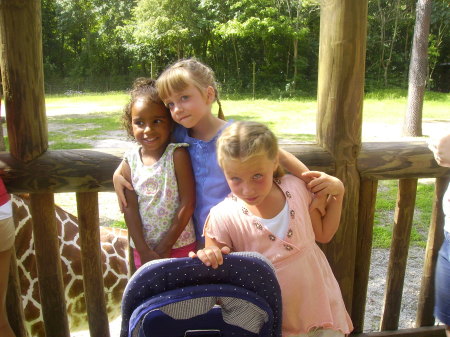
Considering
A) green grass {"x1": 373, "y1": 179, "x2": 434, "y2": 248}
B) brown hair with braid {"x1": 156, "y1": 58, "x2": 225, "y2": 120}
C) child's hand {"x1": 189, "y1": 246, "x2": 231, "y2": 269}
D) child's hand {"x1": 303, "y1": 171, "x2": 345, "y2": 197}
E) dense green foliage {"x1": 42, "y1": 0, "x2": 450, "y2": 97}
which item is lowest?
green grass {"x1": 373, "y1": 179, "x2": 434, "y2": 248}

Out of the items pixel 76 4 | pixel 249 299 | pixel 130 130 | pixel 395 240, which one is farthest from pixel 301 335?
pixel 76 4

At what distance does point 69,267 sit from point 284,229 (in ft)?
6.27

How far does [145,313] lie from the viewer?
146 centimetres

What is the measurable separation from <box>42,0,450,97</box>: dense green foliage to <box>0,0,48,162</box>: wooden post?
19.7 m

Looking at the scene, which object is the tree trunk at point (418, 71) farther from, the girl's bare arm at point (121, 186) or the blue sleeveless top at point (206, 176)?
the girl's bare arm at point (121, 186)

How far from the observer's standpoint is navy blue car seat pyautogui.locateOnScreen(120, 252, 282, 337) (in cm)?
146

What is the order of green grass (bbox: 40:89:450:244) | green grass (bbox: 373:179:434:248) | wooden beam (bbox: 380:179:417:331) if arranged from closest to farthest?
wooden beam (bbox: 380:179:417:331) → green grass (bbox: 373:179:434:248) → green grass (bbox: 40:89:450:244)

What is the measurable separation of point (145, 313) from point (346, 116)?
1251 millimetres

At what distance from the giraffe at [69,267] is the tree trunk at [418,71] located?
29.8 ft

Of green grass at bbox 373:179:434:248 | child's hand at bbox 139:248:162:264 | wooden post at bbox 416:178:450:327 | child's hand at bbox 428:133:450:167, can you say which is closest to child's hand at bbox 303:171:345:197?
child's hand at bbox 428:133:450:167

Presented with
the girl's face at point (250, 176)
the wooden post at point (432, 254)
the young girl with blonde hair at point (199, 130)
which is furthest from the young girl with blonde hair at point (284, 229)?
the wooden post at point (432, 254)

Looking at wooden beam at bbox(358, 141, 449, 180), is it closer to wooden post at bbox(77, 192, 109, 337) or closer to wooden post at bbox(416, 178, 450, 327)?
wooden post at bbox(416, 178, 450, 327)

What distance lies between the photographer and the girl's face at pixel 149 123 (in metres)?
1.99

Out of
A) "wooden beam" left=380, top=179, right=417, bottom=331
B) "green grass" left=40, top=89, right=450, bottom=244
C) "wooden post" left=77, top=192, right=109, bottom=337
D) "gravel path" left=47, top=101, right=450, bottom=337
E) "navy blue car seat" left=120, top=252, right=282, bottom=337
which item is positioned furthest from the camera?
"green grass" left=40, top=89, right=450, bottom=244
